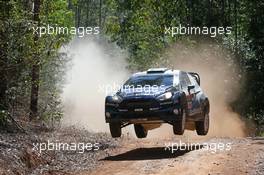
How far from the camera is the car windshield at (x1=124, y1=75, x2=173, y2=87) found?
14.1m

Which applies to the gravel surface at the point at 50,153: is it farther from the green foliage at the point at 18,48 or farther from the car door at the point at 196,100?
the car door at the point at 196,100

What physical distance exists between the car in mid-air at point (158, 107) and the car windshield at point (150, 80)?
0.21 ft

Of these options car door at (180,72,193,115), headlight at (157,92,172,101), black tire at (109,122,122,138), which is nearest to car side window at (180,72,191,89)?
car door at (180,72,193,115)

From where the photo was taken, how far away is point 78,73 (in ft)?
159

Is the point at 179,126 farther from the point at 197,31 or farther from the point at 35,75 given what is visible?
the point at 197,31

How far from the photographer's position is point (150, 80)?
575 inches

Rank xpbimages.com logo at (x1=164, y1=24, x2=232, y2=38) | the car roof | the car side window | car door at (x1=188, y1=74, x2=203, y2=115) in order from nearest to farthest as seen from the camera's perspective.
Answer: car door at (x1=188, y1=74, x2=203, y2=115), the car side window, the car roof, xpbimages.com logo at (x1=164, y1=24, x2=232, y2=38)

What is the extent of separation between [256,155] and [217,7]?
3206 centimetres

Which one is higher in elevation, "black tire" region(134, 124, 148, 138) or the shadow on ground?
"black tire" region(134, 124, 148, 138)

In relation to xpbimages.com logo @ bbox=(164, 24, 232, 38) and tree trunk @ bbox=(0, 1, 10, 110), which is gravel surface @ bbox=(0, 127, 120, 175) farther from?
xpbimages.com logo @ bbox=(164, 24, 232, 38)

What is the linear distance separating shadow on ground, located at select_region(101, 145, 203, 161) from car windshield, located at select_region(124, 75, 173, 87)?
6.49 ft

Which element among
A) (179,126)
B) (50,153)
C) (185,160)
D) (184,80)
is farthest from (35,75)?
(179,126)

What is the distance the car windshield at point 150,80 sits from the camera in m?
14.1

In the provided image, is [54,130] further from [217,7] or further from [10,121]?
[217,7]
